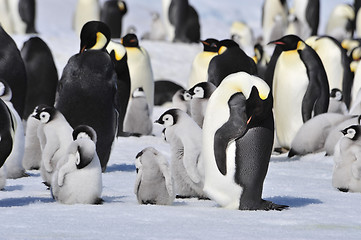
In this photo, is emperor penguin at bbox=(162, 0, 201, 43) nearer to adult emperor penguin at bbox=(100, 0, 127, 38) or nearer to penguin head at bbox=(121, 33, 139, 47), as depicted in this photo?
adult emperor penguin at bbox=(100, 0, 127, 38)

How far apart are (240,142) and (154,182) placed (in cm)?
56

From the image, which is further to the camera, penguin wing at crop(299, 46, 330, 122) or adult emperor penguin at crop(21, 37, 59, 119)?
adult emperor penguin at crop(21, 37, 59, 119)

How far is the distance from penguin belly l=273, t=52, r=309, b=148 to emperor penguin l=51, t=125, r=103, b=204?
14.5ft

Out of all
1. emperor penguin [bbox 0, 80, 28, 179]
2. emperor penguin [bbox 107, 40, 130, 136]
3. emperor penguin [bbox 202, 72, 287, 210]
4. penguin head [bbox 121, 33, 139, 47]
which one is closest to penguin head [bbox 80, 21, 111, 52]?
emperor penguin [bbox 0, 80, 28, 179]

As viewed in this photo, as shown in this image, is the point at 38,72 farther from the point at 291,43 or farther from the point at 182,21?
the point at 182,21

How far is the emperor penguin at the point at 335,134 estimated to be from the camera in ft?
24.2

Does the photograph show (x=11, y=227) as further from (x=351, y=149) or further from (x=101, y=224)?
(x=351, y=149)

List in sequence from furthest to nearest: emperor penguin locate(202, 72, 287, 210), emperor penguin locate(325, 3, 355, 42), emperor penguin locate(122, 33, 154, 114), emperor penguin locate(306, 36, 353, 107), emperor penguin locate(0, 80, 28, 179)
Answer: emperor penguin locate(325, 3, 355, 42)
emperor penguin locate(306, 36, 353, 107)
emperor penguin locate(122, 33, 154, 114)
emperor penguin locate(0, 80, 28, 179)
emperor penguin locate(202, 72, 287, 210)

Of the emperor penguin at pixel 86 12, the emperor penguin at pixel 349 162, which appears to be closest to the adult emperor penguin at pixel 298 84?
the emperor penguin at pixel 349 162

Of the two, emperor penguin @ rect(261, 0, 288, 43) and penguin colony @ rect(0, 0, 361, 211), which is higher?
emperor penguin @ rect(261, 0, 288, 43)

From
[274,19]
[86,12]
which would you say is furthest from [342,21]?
[86,12]

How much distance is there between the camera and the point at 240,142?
4430 millimetres

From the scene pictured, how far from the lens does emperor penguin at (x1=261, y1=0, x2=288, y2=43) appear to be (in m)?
22.5

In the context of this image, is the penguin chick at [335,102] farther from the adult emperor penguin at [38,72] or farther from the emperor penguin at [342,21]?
the emperor penguin at [342,21]
